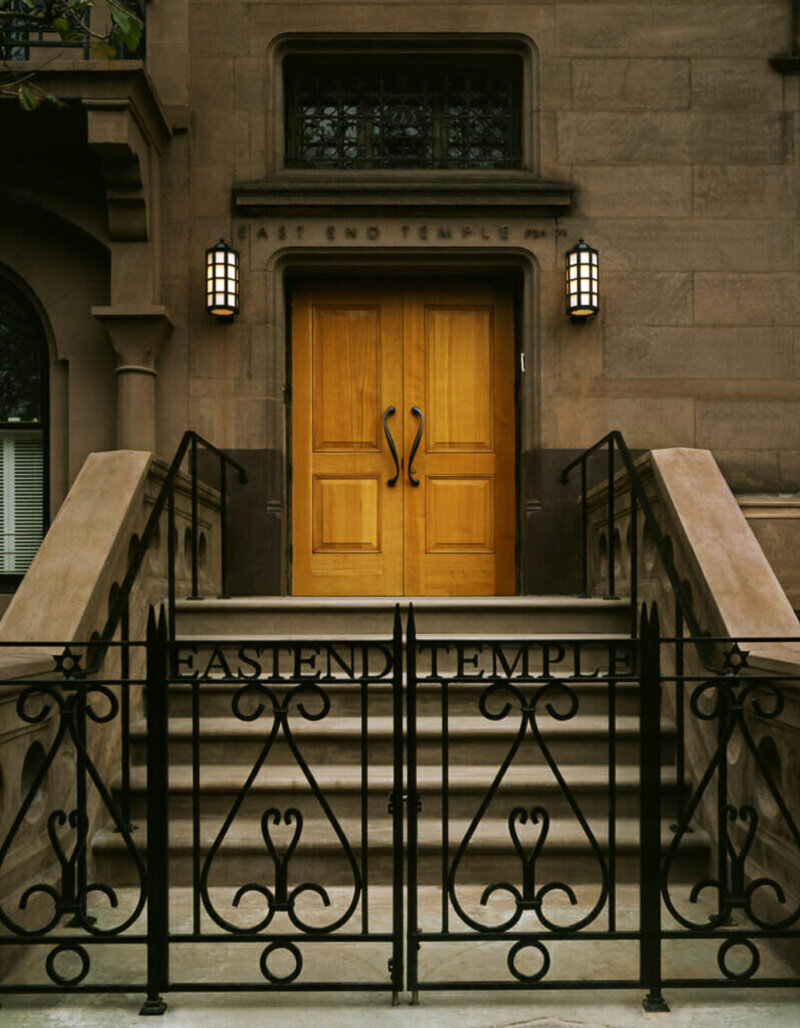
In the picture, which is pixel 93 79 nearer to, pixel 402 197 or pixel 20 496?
pixel 402 197

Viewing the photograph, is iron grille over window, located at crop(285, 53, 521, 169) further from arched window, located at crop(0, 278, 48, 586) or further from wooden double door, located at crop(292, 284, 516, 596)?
arched window, located at crop(0, 278, 48, 586)

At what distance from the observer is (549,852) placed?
175 inches

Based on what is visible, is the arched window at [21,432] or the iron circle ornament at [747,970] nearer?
the iron circle ornament at [747,970]

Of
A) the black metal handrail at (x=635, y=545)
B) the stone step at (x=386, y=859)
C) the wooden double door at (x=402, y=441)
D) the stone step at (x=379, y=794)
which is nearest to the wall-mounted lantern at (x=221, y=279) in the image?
the wooden double door at (x=402, y=441)

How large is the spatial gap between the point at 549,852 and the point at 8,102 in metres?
6.18

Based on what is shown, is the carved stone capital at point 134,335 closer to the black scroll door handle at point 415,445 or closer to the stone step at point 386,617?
the black scroll door handle at point 415,445

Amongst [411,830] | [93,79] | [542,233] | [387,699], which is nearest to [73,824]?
[411,830]

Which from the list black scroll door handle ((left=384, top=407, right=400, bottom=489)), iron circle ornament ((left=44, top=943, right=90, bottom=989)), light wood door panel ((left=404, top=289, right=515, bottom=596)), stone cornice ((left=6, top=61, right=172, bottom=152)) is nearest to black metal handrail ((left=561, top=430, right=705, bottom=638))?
light wood door panel ((left=404, top=289, right=515, bottom=596))

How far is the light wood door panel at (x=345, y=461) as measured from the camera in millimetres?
8094

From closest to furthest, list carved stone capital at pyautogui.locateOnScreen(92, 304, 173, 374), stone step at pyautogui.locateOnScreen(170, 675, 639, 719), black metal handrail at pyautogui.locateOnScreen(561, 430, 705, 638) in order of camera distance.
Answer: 1. black metal handrail at pyautogui.locateOnScreen(561, 430, 705, 638)
2. stone step at pyautogui.locateOnScreen(170, 675, 639, 719)
3. carved stone capital at pyautogui.locateOnScreen(92, 304, 173, 374)

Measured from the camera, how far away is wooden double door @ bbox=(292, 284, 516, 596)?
8.10 m

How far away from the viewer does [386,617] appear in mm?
5891

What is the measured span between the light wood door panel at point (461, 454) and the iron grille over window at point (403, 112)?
1.29 m

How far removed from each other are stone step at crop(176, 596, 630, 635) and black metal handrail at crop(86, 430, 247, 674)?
11.9 inches
